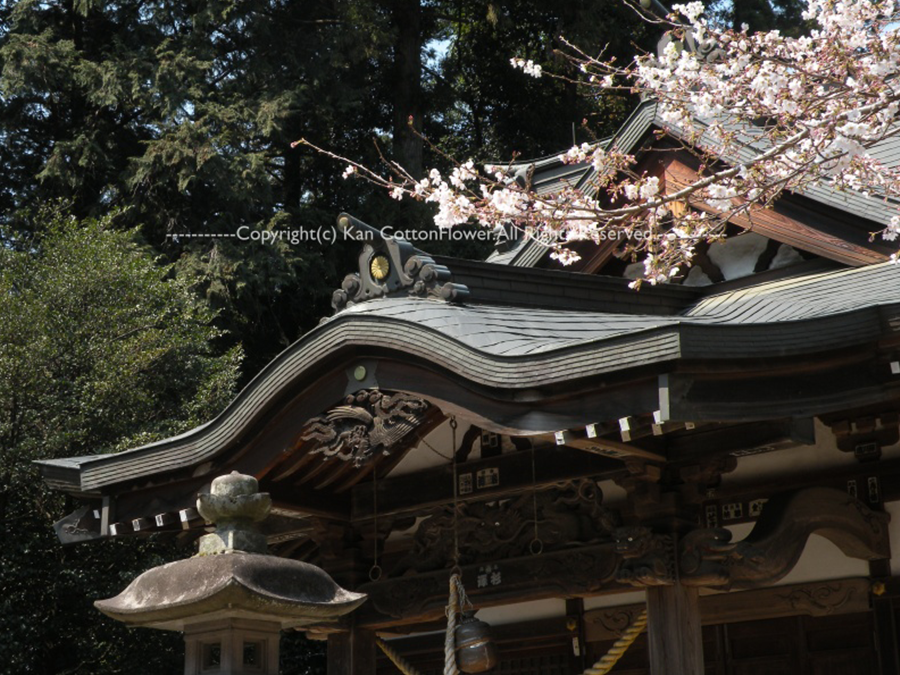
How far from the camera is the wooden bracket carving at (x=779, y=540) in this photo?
621 centimetres

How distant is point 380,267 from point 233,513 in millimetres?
2131

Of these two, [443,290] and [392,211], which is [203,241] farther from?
[443,290]

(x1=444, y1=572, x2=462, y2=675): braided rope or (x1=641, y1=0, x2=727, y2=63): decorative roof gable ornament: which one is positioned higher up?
(x1=641, y1=0, x2=727, y2=63): decorative roof gable ornament

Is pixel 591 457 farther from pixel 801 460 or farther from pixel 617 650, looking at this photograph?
pixel 801 460

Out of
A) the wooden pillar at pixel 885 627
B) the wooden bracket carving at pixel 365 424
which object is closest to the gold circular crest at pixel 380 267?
the wooden bracket carving at pixel 365 424

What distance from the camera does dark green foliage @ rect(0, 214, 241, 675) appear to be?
12.1 metres

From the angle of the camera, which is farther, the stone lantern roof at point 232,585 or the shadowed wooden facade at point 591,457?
the shadowed wooden facade at point 591,457

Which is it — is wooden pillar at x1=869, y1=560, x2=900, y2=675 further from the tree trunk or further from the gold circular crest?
the tree trunk

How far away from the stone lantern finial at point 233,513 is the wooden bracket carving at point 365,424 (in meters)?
1.05

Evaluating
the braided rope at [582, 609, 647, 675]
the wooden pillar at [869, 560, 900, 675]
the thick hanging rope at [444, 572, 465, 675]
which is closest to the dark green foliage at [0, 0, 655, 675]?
the thick hanging rope at [444, 572, 465, 675]

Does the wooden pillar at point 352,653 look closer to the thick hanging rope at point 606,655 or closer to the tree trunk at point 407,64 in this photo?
the thick hanging rope at point 606,655

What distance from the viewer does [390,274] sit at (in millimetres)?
6895

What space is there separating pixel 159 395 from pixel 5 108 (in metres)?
8.55

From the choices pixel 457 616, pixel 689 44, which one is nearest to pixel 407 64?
pixel 689 44
